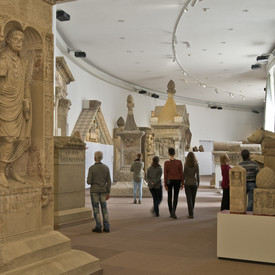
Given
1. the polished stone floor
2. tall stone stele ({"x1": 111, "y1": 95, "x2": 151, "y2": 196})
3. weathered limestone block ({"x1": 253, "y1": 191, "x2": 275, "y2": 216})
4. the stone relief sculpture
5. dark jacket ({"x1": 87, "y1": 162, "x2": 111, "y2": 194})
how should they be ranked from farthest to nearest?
tall stone stele ({"x1": 111, "y1": 95, "x2": 151, "y2": 196}) < dark jacket ({"x1": 87, "y1": 162, "x2": 111, "y2": 194}) < weathered limestone block ({"x1": 253, "y1": 191, "x2": 275, "y2": 216}) < the polished stone floor < the stone relief sculpture

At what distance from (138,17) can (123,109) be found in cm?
1183

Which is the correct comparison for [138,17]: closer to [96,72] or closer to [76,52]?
[76,52]

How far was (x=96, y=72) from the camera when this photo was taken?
21438 millimetres

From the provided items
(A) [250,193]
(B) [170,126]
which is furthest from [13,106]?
(B) [170,126]

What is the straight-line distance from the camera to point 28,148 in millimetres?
4949

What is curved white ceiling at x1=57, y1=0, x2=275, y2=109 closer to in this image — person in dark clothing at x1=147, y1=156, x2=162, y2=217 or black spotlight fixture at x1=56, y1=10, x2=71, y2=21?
black spotlight fixture at x1=56, y1=10, x2=71, y2=21

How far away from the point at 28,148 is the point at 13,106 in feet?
1.96

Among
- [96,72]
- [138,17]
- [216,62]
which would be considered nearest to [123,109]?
[96,72]

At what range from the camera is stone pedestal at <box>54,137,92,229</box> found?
8.60 meters

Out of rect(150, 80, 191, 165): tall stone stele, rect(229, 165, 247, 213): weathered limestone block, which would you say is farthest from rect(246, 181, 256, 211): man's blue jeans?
rect(150, 80, 191, 165): tall stone stele

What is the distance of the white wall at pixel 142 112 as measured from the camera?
1911 cm

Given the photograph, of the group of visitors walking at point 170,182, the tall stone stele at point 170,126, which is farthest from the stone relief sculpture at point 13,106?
the tall stone stele at point 170,126

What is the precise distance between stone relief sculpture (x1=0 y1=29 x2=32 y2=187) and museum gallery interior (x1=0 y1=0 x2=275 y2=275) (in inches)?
0.5

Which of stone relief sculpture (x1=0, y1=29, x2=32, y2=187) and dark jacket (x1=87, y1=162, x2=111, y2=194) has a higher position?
stone relief sculpture (x1=0, y1=29, x2=32, y2=187)
